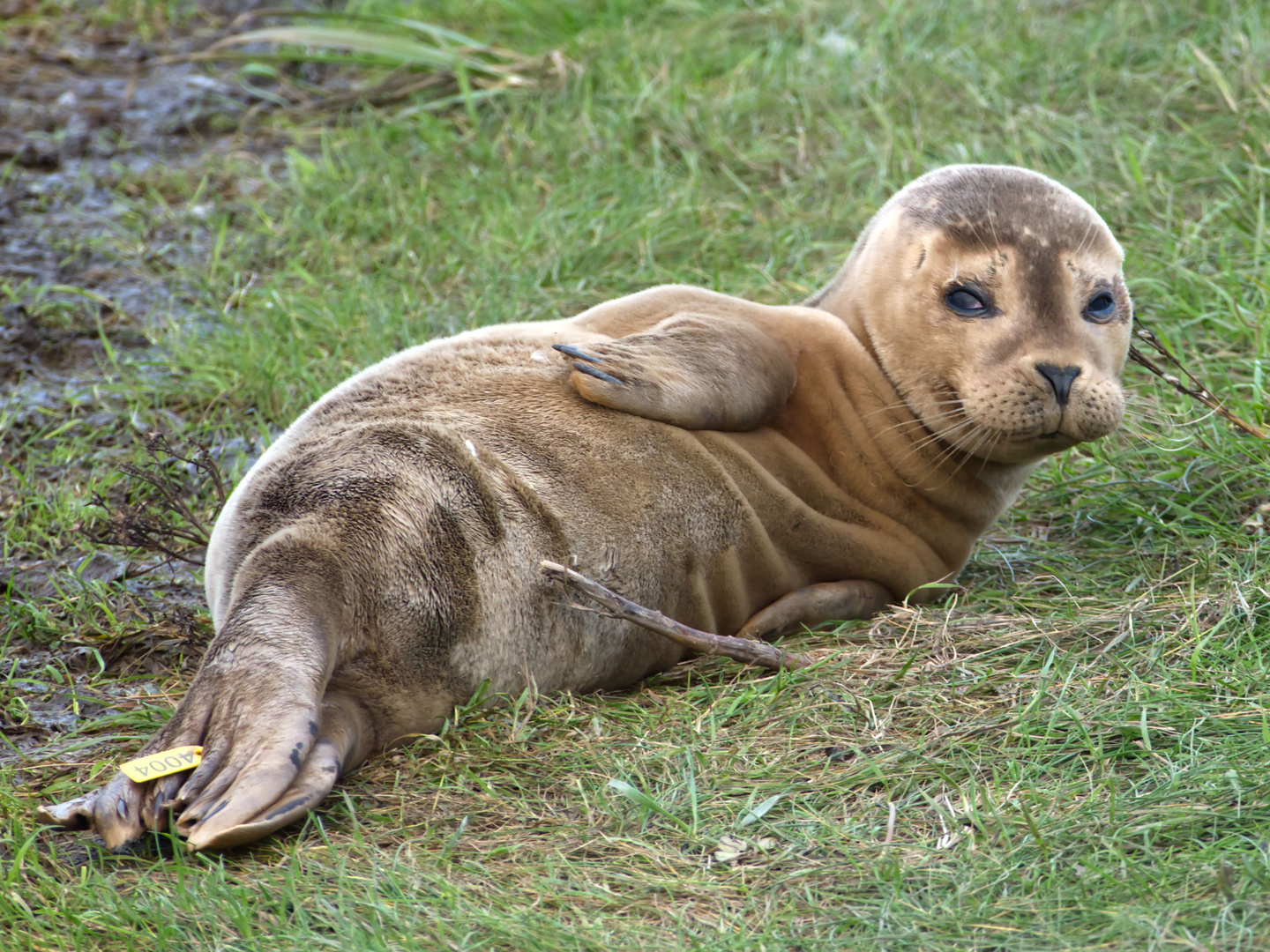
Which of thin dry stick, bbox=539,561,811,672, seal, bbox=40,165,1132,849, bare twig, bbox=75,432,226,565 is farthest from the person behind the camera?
bare twig, bbox=75,432,226,565

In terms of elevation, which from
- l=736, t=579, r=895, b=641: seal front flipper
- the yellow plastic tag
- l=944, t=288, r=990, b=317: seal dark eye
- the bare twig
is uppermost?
l=944, t=288, r=990, b=317: seal dark eye

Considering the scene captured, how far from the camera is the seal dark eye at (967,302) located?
366 centimetres

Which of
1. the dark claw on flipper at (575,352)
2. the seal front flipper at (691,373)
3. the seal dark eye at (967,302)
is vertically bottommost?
the seal front flipper at (691,373)

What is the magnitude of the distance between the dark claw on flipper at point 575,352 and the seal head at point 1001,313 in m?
0.96

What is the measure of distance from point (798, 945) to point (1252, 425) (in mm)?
2492

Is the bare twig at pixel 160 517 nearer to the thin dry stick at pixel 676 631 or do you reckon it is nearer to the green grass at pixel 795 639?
the green grass at pixel 795 639

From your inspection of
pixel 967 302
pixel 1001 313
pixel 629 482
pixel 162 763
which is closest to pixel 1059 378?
pixel 1001 313

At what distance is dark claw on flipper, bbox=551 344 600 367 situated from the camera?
342 centimetres

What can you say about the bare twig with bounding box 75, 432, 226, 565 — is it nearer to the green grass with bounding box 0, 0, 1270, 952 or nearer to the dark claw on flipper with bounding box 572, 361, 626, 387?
the green grass with bounding box 0, 0, 1270, 952

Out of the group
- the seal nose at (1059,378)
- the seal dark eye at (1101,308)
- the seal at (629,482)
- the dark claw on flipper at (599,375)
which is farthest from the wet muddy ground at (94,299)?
the seal dark eye at (1101,308)

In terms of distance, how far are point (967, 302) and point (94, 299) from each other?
149 inches

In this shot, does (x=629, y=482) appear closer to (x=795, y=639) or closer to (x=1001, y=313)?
(x=795, y=639)

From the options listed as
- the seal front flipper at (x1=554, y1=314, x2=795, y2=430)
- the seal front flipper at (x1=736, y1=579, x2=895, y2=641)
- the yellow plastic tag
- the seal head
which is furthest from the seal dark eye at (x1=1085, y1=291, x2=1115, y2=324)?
the yellow plastic tag

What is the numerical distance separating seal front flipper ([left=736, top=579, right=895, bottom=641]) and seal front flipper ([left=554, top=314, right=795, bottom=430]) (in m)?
0.51
